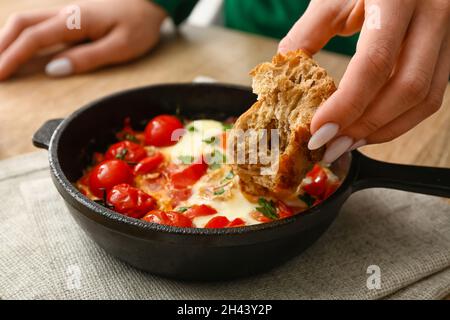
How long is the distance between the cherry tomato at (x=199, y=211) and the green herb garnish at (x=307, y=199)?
10.4 inches

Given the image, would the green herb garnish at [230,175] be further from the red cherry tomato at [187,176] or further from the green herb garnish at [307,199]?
the green herb garnish at [307,199]

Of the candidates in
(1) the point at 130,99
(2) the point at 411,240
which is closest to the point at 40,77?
(1) the point at 130,99

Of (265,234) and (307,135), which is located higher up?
(307,135)

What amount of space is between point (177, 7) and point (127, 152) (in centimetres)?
134

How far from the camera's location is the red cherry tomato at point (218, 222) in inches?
54.9

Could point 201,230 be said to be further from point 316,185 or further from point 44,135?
point 44,135

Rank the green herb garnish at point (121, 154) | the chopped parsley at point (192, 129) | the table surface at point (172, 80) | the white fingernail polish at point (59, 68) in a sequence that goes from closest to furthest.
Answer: the green herb garnish at point (121, 154) → the chopped parsley at point (192, 129) → the table surface at point (172, 80) → the white fingernail polish at point (59, 68)

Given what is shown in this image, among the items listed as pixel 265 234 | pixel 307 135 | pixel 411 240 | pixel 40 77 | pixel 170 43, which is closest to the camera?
pixel 265 234

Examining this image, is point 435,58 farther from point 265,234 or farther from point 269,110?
point 265,234

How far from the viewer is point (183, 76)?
8.39ft

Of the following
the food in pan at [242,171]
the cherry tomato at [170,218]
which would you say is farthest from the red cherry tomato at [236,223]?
the cherry tomato at [170,218]

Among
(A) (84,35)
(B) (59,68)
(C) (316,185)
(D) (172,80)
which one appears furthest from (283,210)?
(A) (84,35)

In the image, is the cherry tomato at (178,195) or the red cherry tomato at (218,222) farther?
the cherry tomato at (178,195)
